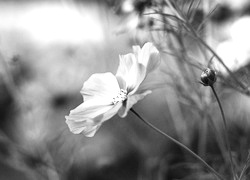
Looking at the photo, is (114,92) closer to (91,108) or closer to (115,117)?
(91,108)

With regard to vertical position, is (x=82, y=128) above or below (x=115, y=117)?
below

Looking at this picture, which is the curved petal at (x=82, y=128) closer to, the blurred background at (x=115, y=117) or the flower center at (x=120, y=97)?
the flower center at (x=120, y=97)

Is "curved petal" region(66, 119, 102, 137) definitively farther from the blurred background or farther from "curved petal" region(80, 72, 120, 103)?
the blurred background

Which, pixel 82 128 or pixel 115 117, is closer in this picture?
pixel 82 128

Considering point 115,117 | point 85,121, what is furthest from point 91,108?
point 115,117

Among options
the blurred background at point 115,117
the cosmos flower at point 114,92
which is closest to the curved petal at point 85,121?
the cosmos flower at point 114,92

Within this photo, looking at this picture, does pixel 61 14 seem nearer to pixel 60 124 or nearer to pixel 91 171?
pixel 60 124

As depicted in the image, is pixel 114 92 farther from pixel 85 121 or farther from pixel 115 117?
pixel 115 117
